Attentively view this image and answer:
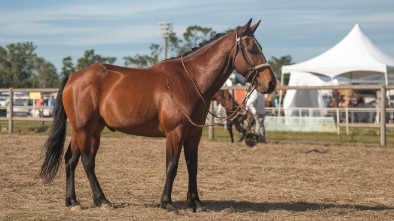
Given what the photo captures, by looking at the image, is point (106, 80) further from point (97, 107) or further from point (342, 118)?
point (342, 118)

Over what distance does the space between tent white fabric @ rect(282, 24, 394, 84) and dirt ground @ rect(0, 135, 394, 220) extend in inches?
430

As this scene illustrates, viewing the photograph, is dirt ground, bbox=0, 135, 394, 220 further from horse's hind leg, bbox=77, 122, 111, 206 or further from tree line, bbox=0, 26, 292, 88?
tree line, bbox=0, 26, 292, 88

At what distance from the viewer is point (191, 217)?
8.17 m

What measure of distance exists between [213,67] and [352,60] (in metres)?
20.8

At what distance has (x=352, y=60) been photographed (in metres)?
28.5

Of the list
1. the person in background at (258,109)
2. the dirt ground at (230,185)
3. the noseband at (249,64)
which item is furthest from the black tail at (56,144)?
the person in background at (258,109)

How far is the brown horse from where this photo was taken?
845 centimetres

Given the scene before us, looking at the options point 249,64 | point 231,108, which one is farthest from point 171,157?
point 231,108

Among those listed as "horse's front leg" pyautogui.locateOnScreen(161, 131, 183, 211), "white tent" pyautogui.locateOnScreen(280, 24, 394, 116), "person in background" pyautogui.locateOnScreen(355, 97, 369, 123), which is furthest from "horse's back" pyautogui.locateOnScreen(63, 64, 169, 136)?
"white tent" pyautogui.locateOnScreen(280, 24, 394, 116)

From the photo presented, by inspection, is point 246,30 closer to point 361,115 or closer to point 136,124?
point 136,124

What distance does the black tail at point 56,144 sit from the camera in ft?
30.3

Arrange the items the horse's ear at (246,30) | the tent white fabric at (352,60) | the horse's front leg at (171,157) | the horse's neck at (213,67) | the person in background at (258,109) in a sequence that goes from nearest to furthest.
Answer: the horse's front leg at (171,157) < the horse's ear at (246,30) < the horse's neck at (213,67) < the person in background at (258,109) < the tent white fabric at (352,60)

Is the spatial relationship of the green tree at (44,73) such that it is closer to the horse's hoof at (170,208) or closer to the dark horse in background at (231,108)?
the dark horse in background at (231,108)

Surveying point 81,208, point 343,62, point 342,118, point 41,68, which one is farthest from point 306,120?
point 41,68
